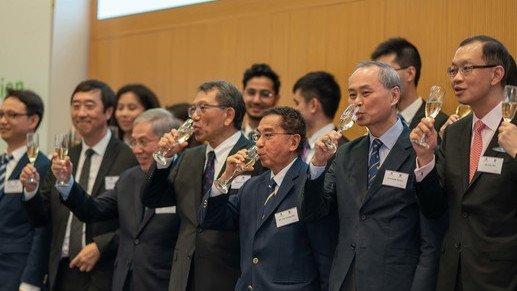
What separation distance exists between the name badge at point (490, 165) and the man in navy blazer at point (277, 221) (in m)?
0.84

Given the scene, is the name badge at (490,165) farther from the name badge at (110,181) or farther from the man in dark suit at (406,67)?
the name badge at (110,181)

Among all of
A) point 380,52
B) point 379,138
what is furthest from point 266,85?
point 379,138

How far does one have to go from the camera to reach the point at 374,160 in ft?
12.3

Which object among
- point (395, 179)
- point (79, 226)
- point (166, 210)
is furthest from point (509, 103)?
point (79, 226)

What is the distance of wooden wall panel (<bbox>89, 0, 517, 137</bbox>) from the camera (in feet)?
17.2

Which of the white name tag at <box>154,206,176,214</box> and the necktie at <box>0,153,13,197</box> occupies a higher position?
the necktie at <box>0,153,13,197</box>

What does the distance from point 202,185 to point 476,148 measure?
1598mm

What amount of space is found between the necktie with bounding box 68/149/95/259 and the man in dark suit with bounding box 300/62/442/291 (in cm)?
189

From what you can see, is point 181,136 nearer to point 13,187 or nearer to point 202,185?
point 202,185

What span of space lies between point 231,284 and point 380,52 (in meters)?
1.82

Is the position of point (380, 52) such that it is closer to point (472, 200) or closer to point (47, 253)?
point (472, 200)

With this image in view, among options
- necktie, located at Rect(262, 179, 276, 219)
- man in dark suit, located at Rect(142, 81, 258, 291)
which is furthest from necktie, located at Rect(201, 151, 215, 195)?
necktie, located at Rect(262, 179, 276, 219)

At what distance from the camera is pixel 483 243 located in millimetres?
3316

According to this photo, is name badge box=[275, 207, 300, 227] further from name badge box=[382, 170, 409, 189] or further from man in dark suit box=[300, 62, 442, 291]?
name badge box=[382, 170, 409, 189]
